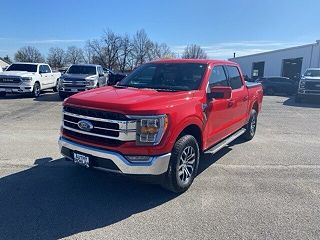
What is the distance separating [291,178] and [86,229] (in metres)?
3.57

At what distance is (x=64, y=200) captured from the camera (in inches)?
156

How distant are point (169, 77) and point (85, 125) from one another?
186 centimetres

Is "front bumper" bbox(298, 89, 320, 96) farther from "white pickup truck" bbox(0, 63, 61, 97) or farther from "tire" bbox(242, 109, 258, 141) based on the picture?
"white pickup truck" bbox(0, 63, 61, 97)

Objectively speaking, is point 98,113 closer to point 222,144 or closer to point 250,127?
point 222,144

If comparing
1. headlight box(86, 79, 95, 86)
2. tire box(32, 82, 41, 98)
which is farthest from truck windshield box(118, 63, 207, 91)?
tire box(32, 82, 41, 98)

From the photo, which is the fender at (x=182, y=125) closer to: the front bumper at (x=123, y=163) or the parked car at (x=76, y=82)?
the front bumper at (x=123, y=163)

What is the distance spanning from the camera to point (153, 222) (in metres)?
3.49

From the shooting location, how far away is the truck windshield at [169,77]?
190 inches

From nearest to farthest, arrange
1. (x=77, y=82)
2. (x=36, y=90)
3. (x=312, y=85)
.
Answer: (x=77, y=82)
(x=36, y=90)
(x=312, y=85)

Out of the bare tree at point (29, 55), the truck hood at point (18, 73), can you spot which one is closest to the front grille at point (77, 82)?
the truck hood at point (18, 73)

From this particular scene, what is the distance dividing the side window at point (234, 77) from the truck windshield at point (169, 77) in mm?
1123

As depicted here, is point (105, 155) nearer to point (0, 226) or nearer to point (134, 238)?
point (134, 238)

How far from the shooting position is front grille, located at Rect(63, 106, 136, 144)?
3.65 m

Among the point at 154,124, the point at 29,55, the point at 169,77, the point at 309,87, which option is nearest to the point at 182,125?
the point at 154,124
